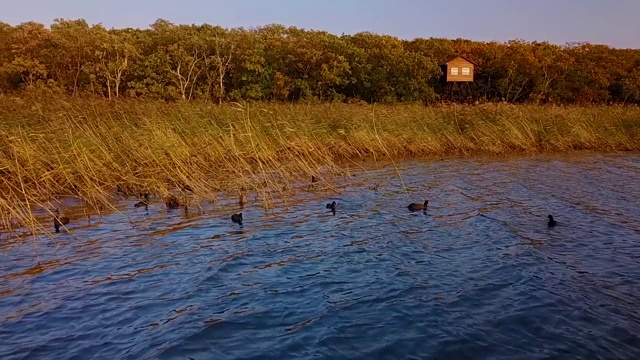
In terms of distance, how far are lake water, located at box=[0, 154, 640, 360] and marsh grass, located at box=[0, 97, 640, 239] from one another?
3.27 ft

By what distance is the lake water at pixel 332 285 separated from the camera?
5.16m

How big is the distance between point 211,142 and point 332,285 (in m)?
7.86

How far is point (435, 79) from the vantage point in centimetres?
4456

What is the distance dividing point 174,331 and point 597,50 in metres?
48.9

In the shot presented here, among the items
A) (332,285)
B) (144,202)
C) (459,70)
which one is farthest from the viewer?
(459,70)

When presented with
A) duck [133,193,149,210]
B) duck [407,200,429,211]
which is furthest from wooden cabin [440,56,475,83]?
duck [133,193,149,210]

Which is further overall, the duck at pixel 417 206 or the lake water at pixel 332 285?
the duck at pixel 417 206

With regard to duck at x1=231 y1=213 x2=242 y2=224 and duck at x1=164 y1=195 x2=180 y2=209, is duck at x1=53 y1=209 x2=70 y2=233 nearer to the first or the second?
duck at x1=164 y1=195 x2=180 y2=209

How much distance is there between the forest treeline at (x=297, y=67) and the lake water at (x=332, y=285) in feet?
96.0

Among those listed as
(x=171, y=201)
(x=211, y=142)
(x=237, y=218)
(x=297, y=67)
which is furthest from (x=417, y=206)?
(x=297, y=67)

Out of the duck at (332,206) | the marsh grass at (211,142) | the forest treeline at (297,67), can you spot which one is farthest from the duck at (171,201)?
the forest treeline at (297,67)

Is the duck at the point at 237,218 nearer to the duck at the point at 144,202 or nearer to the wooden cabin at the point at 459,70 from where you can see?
the duck at the point at 144,202

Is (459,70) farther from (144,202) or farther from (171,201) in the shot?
(144,202)

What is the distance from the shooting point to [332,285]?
6758mm
